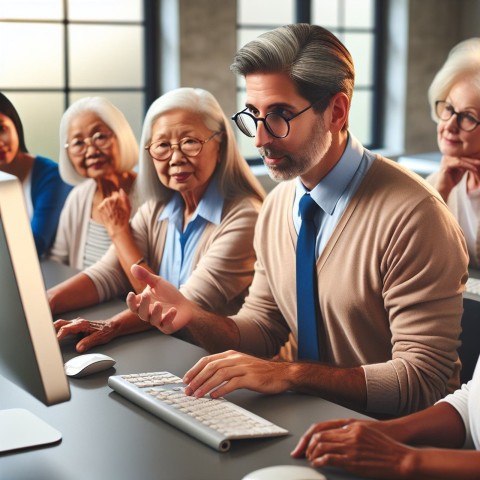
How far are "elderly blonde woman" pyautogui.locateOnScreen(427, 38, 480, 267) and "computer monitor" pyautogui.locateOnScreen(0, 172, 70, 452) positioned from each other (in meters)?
2.20

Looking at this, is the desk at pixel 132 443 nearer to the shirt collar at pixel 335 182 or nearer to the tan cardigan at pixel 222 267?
the shirt collar at pixel 335 182

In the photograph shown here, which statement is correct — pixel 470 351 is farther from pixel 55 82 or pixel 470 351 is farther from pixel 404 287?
pixel 55 82

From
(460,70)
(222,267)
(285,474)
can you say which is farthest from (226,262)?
(285,474)

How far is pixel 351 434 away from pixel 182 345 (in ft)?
2.83

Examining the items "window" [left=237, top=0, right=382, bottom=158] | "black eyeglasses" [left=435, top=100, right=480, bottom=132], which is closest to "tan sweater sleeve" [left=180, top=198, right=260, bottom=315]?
"black eyeglasses" [left=435, top=100, right=480, bottom=132]

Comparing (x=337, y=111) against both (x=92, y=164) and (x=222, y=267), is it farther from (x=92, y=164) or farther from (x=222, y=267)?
(x=92, y=164)

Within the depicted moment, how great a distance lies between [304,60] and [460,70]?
1.37 m

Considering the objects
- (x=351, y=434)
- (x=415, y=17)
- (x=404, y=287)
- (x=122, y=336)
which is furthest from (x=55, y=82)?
(x=351, y=434)

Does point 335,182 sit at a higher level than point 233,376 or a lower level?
higher

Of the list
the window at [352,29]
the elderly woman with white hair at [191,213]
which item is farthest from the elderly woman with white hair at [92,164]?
the window at [352,29]

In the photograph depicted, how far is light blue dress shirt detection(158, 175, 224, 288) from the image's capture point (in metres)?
2.89

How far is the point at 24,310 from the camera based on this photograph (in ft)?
4.19

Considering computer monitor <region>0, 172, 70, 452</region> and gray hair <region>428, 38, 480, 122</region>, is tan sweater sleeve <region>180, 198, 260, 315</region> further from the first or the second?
computer monitor <region>0, 172, 70, 452</region>

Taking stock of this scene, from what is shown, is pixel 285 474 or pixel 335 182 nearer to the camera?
pixel 285 474
